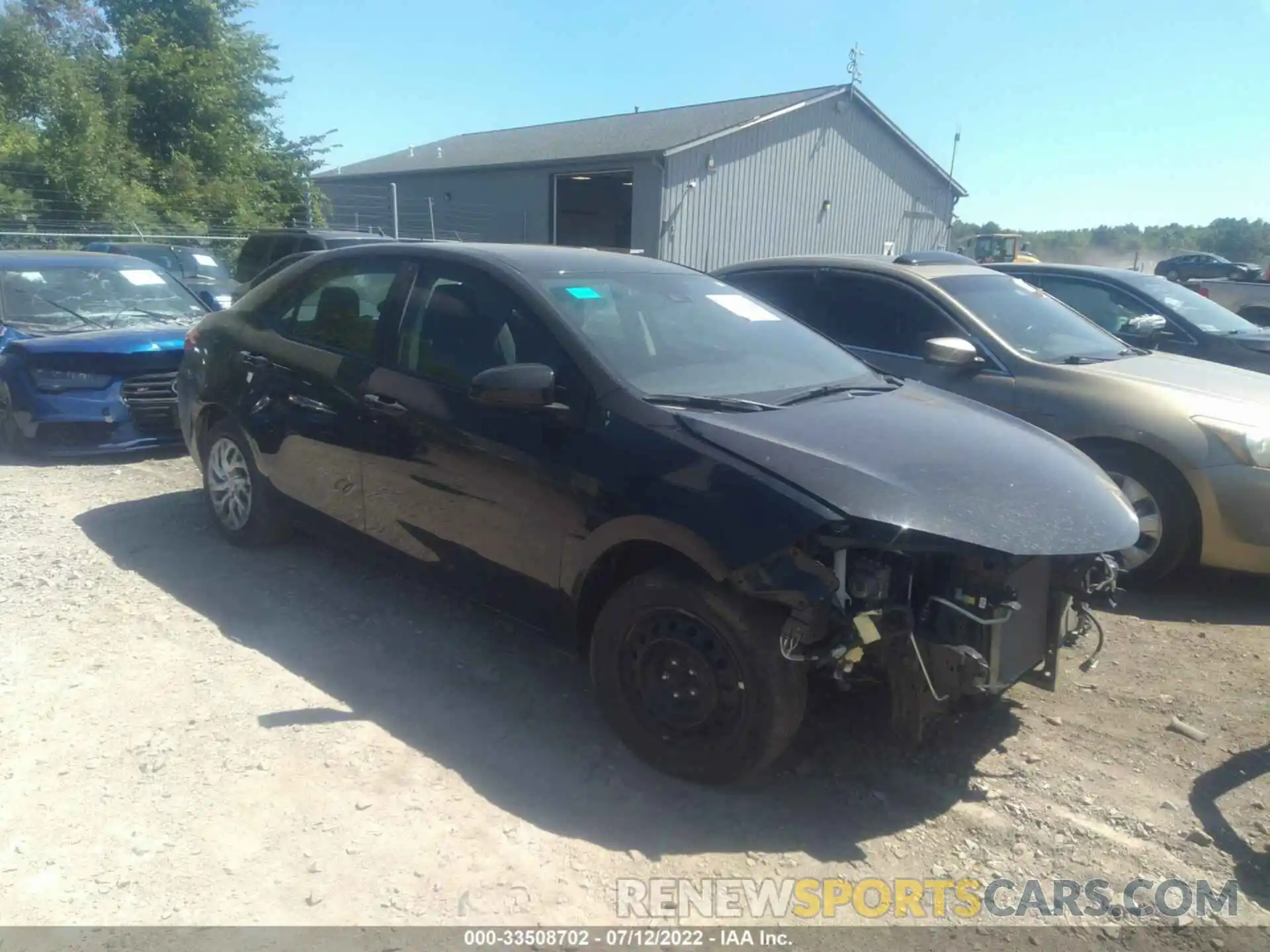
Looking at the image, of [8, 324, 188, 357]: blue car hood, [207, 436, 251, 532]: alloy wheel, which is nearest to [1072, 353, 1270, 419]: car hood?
[207, 436, 251, 532]: alloy wheel

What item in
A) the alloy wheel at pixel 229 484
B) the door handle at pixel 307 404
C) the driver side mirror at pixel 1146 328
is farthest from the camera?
the driver side mirror at pixel 1146 328

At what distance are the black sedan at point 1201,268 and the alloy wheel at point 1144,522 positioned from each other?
2528 centimetres

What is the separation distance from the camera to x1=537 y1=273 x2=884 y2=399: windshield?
360 cm

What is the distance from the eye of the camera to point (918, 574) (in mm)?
2996

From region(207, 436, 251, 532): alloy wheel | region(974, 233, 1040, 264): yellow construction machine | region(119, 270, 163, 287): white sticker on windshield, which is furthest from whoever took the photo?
region(974, 233, 1040, 264): yellow construction machine

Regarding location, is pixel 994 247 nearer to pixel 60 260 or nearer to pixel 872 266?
pixel 872 266

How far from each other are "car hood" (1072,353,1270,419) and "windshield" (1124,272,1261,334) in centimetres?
204

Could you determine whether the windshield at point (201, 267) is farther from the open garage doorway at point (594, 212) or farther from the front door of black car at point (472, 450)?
the front door of black car at point (472, 450)

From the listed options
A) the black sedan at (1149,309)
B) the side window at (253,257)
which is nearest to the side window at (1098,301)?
the black sedan at (1149,309)

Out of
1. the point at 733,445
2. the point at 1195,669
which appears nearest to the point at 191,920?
the point at 733,445

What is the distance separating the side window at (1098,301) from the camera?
7.73m

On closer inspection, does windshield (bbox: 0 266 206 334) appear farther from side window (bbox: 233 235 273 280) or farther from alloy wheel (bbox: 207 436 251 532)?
side window (bbox: 233 235 273 280)

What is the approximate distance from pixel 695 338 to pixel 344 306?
5.88 feet

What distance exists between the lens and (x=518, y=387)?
3354 millimetres
